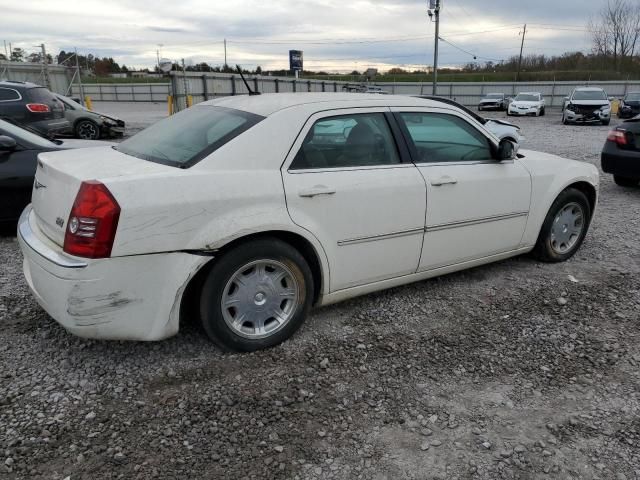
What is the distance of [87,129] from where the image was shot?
15.0 m

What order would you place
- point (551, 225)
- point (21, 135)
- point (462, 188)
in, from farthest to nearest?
point (21, 135)
point (551, 225)
point (462, 188)

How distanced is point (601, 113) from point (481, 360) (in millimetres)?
24165

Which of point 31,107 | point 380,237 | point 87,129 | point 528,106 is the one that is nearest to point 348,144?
point 380,237

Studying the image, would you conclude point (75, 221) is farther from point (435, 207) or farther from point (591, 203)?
point (591, 203)

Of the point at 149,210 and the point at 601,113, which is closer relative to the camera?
the point at 149,210

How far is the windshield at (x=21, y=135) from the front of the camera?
18.4ft

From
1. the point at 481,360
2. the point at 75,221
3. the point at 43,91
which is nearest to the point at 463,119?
the point at 481,360

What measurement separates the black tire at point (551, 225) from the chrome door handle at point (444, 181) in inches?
52.2

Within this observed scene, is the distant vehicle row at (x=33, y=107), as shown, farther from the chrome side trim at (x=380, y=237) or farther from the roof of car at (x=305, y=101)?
the chrome side trim at (x=380, y=237)

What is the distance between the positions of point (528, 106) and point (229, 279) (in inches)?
1163

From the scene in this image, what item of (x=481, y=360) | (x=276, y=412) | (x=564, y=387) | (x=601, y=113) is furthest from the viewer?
(x=601, y=113)

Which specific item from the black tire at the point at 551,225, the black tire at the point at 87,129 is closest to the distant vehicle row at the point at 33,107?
the black tire at the point at 87,129

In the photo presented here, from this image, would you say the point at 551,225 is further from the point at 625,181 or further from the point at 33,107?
the point at 33,107

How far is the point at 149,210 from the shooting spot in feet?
8.94
